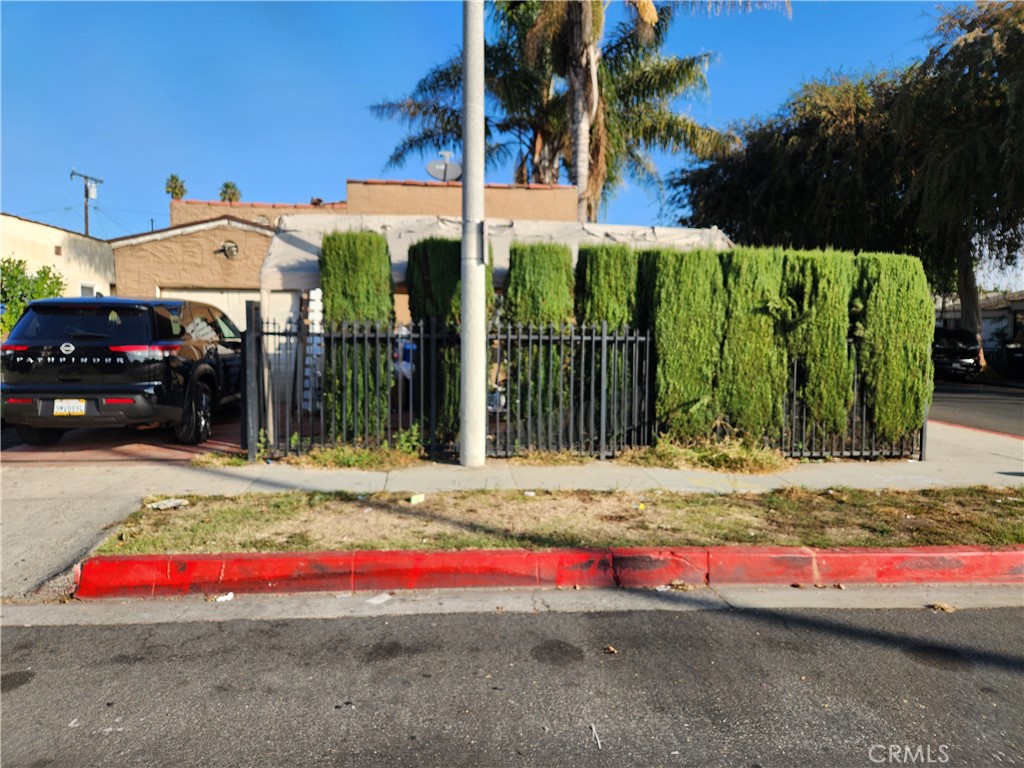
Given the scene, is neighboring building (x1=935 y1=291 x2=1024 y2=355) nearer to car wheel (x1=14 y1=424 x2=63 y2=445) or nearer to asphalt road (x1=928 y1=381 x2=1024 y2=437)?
asphalt road (x1=928 y1=381 x2=1024 y2=437)

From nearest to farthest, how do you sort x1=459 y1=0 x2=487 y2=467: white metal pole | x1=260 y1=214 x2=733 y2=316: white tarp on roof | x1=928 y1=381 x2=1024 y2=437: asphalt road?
x1=459 y1=0 x2=487 y2=467: white metal pole < x1=260 y1=214 x2=733 y2=316: white tarp on roof < x1=928 y1=381 x2=1024 y2=437: asphalt road

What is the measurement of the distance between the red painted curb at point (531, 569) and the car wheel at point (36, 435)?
503cm

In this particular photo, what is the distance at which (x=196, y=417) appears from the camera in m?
8.71

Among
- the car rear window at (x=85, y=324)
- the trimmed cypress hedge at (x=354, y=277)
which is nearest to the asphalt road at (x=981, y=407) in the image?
the trimmed cypress hedge at (x=354, y=277)

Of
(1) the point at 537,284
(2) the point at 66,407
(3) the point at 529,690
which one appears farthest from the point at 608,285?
(2) the point at 66,407

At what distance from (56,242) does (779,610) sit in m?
17.2

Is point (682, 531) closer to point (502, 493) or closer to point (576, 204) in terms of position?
point (502, 493)

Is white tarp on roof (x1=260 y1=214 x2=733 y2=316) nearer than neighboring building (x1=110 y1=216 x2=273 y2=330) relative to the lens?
Yes

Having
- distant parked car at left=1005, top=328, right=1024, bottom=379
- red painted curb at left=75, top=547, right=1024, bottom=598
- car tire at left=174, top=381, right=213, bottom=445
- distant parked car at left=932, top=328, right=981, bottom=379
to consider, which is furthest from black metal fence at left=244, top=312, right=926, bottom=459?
distant parked car at left=1005, top=328, right=1024, bottom=379

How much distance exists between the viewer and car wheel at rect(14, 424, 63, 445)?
8.56 metres

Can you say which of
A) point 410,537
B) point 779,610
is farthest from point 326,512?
point 779,610

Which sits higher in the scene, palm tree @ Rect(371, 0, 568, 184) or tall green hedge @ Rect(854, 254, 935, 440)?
palm tree @ Rect(371, 0, 568, 184)

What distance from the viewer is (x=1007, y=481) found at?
7.37m

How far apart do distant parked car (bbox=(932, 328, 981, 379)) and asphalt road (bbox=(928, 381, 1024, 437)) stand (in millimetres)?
1948
